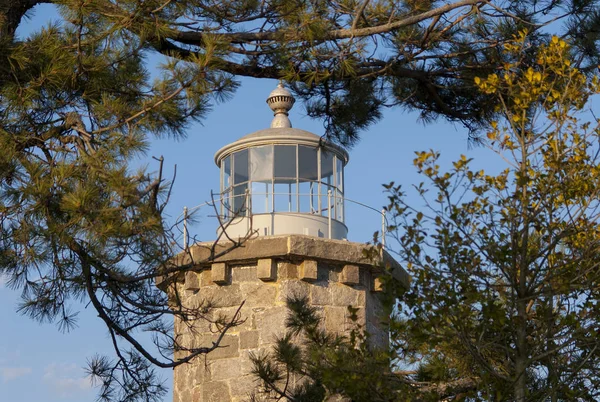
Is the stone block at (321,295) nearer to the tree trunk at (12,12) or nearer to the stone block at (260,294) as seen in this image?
the stone block at (260,294)

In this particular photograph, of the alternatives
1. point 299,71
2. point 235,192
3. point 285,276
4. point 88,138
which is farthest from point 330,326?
point 88,138

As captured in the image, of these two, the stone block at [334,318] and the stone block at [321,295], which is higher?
the stone block at [321,295]

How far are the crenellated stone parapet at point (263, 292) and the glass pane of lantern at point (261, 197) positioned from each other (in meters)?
0.61

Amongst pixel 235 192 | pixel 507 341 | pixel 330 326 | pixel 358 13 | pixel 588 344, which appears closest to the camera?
pixel 588 344

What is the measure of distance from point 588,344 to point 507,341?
53 centimetres

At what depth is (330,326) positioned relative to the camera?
964 centimetres

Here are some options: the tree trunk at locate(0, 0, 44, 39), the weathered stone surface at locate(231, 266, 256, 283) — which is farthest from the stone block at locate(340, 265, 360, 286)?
the tree trunk at locate(0, 0, 44, 39)

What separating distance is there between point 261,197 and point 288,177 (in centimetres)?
36

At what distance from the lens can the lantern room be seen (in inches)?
402

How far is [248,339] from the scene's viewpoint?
9.60m

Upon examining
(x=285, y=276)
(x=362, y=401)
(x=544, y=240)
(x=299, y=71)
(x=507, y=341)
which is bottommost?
(x=362, y=401)

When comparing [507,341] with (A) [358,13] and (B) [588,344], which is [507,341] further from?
(A) [358,13]

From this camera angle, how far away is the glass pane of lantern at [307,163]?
10531 mm

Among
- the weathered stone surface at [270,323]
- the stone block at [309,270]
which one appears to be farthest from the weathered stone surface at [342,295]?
the weathered stone surface at [270,323]
